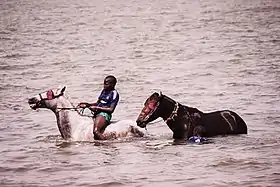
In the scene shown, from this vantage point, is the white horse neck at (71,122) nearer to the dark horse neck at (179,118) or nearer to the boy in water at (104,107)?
the boy in water at (104,107)

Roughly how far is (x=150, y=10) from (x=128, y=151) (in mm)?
48335

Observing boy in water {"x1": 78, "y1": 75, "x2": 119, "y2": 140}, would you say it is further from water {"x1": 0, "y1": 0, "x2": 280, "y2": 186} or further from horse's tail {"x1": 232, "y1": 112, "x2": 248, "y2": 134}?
horse's tail {"x1": 232, "y1": 112, "x2": 248, "y2": 134}

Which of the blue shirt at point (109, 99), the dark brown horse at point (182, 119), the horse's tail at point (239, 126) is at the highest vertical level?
the blue shirt at point (109, 99)

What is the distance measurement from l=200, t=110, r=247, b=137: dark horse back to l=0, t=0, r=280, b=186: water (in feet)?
0.87

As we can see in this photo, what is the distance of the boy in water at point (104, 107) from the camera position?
49.2 ft

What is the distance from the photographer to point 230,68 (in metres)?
31.5

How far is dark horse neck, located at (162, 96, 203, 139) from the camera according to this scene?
14.6 meters

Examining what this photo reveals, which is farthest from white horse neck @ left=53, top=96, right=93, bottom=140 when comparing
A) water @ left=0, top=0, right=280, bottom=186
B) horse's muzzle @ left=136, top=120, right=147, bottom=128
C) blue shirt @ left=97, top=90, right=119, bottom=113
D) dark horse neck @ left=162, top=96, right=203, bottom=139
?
dark horse neck @ left=162, top=96, right=203, bottom=139

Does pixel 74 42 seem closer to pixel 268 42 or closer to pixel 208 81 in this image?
pixel 268 42

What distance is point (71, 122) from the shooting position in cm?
1530

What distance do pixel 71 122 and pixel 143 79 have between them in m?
14.6

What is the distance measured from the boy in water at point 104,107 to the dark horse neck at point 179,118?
115 cm

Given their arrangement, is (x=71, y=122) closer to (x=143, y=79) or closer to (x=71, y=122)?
(x=71, y=122)

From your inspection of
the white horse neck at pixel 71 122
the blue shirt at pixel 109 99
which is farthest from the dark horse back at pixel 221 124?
the white horse neck at pixel 71 122
